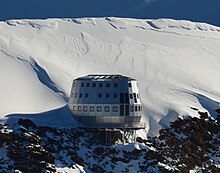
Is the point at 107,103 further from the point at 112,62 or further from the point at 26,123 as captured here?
the point at 112,62

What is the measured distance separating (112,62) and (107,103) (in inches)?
1051

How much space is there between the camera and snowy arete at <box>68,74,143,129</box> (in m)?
107

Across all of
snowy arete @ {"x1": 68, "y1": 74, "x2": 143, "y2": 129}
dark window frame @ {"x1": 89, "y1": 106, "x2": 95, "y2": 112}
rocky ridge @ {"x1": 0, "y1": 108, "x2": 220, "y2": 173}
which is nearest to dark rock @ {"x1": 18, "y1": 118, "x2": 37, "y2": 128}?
rocky ridge @ {"x1": 0, "y1": 108, "x2": 220, "y2": 173}

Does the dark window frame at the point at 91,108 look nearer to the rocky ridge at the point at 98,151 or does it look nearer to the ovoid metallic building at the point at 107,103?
the ovoid metallic building at the point at 107,103

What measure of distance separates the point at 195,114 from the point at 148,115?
5674mm

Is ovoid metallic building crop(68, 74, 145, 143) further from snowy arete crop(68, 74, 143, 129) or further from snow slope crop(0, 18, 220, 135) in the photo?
snow slope crop(0, 18, 220, 135)

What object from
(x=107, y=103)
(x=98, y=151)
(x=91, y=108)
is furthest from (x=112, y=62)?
(x=98, y=151)

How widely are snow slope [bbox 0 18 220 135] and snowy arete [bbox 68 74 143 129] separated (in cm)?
283

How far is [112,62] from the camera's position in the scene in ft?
438

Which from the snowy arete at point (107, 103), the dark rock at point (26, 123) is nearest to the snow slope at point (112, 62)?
the dark rock at point (26, 123)

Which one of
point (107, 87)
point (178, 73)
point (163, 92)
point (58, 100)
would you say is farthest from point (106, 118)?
point (178, 73)

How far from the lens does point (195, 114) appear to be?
117 meters

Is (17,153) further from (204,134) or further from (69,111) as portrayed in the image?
(204,134)

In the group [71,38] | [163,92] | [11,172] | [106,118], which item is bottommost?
[11,172]
